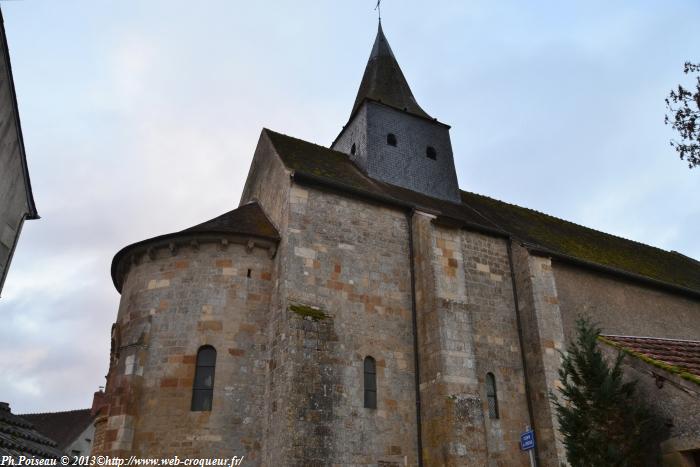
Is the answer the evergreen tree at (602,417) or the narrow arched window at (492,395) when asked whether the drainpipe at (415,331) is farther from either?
the evergreen tree at (602,417)

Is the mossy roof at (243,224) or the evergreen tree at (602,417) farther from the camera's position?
the mossy roof at (243,224)

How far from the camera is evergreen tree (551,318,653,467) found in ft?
24.9

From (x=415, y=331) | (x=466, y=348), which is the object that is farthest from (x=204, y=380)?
(x=466, y=348)

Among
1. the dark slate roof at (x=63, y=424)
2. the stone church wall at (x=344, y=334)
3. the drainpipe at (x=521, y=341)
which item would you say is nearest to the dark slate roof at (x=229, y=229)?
the stone church wall at (x=344, y=334)

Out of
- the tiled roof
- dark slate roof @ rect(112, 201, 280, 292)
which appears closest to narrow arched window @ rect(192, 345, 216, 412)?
dark slate roof @ rect(112, 201, 280, 292)

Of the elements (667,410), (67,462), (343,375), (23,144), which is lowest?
(67,462)

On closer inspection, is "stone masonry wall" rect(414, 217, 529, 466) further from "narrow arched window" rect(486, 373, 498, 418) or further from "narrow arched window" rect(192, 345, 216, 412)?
"narrow arched window" rect(192, 345, 216, 412)

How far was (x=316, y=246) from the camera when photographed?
13.4m

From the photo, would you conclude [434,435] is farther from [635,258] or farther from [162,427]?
[635,258]

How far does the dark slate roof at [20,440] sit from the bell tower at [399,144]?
12020 millimetres

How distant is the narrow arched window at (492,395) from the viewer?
44.7 feet

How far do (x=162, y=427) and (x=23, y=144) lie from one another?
6322mm

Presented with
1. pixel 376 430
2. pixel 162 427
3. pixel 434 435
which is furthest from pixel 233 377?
pixel 434 435

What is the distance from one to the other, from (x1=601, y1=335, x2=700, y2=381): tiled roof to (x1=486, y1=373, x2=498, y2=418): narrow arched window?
5103mm
